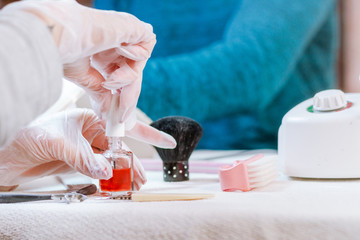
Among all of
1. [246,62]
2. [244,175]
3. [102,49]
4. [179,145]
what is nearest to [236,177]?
[244,175]

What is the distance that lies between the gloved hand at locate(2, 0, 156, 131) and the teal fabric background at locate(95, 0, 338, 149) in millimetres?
871

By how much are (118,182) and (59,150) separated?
0.09 m

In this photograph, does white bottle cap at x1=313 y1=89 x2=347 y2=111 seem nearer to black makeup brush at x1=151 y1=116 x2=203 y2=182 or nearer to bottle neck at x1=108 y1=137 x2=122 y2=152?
black makeup brush at x1=151 y1=116 x2=203 y2=182

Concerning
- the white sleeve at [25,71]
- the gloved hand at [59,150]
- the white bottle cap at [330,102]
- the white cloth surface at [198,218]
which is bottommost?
the white cloth surface at [198,218]

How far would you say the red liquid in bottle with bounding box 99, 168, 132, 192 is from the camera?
0.57 metres

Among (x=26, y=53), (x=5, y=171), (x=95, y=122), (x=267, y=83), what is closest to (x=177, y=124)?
(x=95, y=122)

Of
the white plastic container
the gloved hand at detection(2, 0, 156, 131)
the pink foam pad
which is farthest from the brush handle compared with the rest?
the white plastic container

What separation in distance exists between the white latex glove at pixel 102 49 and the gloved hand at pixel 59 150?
0.05 meters

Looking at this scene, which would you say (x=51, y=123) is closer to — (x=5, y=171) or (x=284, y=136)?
(x=5, y=171)

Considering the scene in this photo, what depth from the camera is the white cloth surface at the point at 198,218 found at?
394 mm

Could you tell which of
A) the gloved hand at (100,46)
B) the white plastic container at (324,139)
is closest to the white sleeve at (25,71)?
the gloved hand at (100,46)

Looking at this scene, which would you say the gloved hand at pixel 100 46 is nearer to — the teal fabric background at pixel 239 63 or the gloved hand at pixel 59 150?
the gloved hand at pixel 59 150

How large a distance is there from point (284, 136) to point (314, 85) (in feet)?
2.41

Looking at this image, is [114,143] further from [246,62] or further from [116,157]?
[246,62]
